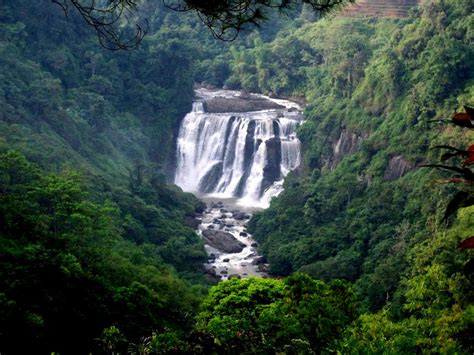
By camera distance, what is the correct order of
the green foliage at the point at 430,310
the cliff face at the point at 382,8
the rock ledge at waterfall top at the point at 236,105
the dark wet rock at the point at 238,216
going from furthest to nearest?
the cliff face at the point at 382,8
the rock ledge at waterfall top at the point at 236,105
the dark wet rock at the point at 238,216
the green foliage at the point at 430,310

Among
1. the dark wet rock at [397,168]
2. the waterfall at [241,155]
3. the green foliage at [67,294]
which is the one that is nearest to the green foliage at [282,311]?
the green foliage at [67,294]

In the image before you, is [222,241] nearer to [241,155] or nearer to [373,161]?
[373,161]

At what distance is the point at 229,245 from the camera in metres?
25.9

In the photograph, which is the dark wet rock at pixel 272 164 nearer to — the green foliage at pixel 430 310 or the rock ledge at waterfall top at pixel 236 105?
the rock ledge at waterfall top at pixel 236 105

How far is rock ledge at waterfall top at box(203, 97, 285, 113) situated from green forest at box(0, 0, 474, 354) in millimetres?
1640

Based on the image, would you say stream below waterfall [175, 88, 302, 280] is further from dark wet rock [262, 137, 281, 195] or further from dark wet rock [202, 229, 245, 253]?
dark wet rock [202, 229, 245, 253]

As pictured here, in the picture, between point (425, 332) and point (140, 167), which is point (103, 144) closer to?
point (140, 167)

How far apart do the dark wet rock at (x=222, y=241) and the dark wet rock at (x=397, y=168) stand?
6.58 meters

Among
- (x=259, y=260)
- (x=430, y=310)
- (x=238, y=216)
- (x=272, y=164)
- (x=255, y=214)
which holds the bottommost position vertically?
(x=259, y=260)

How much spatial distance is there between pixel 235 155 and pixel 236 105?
14.9ft

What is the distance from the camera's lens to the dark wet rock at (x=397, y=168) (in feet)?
83.9

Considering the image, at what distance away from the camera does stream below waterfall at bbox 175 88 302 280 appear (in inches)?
1257

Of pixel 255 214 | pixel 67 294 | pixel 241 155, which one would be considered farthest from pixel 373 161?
pixel 67 294

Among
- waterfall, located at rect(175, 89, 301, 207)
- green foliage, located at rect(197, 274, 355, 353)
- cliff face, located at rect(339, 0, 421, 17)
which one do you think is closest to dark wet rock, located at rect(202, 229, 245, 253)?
waterfall, located at rect(175, 89, 301, 207)
